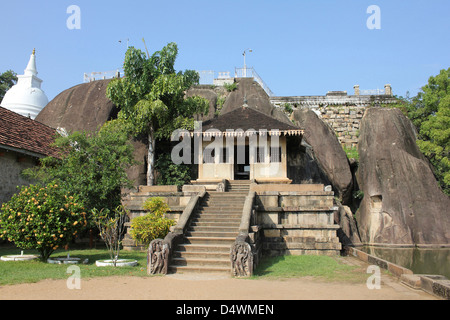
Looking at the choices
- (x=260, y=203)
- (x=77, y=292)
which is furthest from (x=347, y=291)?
(x=260, y=203)

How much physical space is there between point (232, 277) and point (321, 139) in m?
18.2

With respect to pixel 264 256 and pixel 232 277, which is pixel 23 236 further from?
pixel 264 256

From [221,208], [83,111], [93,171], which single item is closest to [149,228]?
[221,208]

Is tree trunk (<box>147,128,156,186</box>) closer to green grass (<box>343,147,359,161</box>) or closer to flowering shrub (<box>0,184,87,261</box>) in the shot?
flowering shrub (<box>0,184,87,261</box>)

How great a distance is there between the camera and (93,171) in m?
13.4

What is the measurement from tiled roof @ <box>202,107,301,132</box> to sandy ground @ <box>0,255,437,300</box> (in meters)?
9.49

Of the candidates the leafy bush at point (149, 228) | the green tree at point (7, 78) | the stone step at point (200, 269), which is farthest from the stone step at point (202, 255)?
the green tree at point (7, 78)

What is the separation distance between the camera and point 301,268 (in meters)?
9.22

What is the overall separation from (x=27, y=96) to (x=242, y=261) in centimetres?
2836

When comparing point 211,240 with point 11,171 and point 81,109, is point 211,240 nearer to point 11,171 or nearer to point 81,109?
point 11,171

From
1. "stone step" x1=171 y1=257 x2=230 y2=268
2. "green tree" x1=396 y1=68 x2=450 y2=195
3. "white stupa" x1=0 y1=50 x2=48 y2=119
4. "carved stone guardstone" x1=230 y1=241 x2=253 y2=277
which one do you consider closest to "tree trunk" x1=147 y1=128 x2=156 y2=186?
"stone step" x1=171 y1=257 x2=230 y2=268

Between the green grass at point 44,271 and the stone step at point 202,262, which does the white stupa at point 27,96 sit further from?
the stone step at point 202,262

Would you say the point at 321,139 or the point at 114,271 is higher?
the point at 321,139

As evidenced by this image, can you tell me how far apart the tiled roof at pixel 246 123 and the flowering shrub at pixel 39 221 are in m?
8.19
